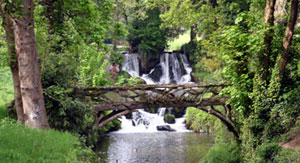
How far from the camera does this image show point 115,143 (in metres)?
19.3

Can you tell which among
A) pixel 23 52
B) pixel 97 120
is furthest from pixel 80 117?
pixel 23 52

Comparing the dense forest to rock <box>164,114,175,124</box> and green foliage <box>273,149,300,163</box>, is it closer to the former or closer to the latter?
green foliage <box>273,149,300,163</box>

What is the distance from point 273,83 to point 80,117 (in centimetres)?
705

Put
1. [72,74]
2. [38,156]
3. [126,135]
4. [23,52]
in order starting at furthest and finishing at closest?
[126,135]
[72,74]
[23,52]
[38,156]

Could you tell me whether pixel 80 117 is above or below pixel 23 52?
below

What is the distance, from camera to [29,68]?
7812 millimetres

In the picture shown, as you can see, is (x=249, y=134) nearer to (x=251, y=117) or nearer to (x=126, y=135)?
(x=251, y=117)

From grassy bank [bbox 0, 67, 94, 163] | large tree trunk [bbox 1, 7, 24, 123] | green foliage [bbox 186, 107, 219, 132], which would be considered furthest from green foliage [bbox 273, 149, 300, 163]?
green foliage [bbox 186, 107, 219, 132]

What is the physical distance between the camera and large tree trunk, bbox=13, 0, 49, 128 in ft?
25.2

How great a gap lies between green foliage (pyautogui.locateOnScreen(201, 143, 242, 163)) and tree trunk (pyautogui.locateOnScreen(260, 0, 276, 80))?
137 inches

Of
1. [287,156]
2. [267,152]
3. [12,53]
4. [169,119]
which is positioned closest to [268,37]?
[267,152]

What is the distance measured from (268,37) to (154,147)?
10.1 metres

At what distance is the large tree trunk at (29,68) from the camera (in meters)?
7.67

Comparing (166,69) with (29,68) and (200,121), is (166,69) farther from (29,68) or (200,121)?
(29,68)
